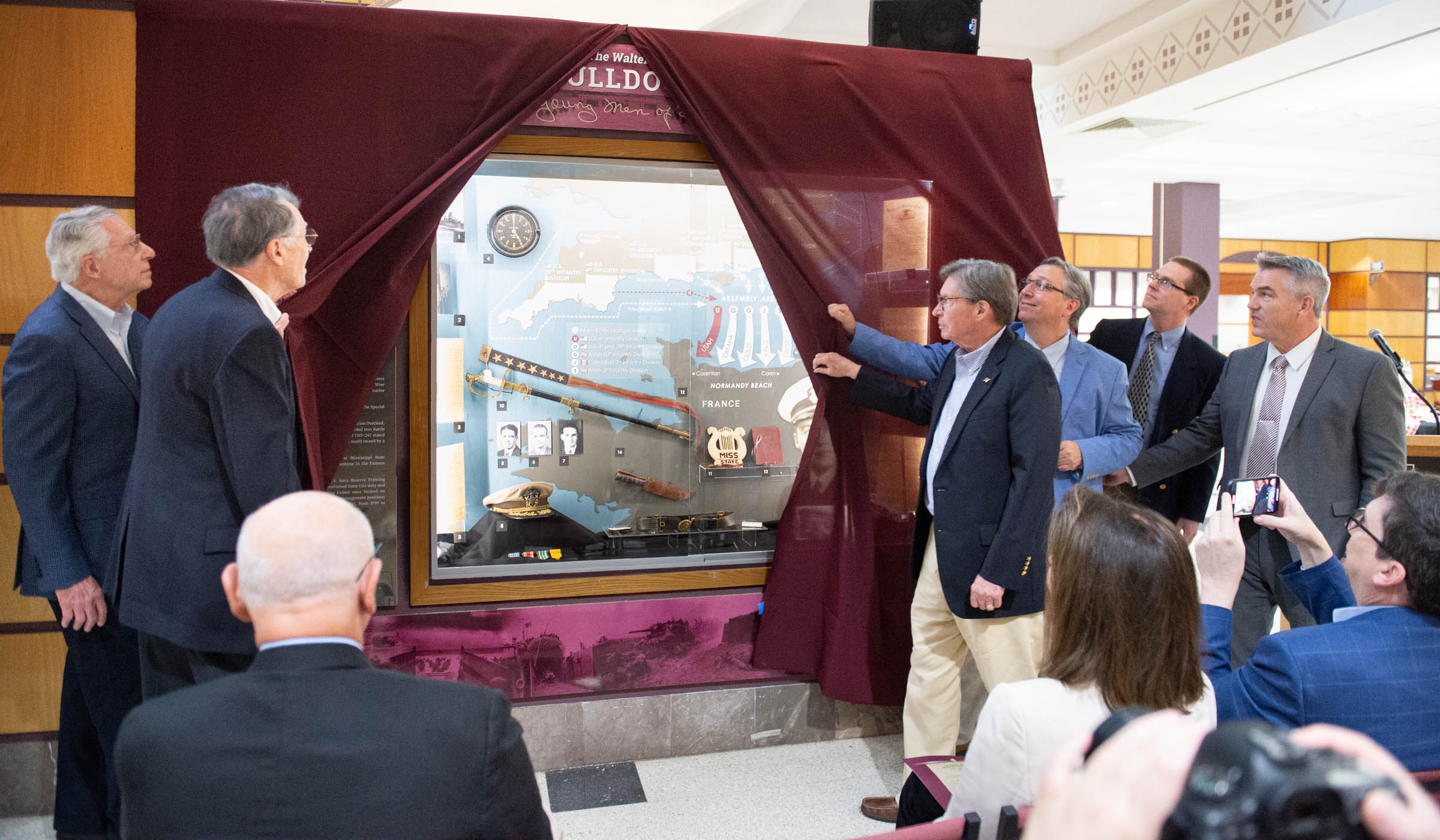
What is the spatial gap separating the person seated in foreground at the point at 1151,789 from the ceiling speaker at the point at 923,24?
3371 mm

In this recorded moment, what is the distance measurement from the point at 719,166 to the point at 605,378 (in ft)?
2.98

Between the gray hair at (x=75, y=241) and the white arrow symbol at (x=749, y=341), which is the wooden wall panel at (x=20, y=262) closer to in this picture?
the gray hair at (x=75, y=241)

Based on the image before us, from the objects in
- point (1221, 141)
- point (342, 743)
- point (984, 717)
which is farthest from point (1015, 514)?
point (1221, 141)

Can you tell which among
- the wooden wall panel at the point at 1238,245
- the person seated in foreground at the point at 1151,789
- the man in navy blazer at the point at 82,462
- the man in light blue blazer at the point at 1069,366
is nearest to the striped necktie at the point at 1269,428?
the man in light blue blazer at the point at 1069,366

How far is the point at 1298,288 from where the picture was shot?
2922mm

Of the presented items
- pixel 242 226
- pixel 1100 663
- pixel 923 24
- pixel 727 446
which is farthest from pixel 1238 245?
pixel 242 226

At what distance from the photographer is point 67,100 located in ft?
8.95

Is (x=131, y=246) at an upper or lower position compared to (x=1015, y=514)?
upper

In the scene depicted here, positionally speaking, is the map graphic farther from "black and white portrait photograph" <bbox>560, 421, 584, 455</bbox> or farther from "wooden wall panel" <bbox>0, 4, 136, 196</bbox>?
"wooden wall panel" <bbox>0, 4, 136, 196</bbox>

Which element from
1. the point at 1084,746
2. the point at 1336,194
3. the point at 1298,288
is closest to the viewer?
the point at 1084,746

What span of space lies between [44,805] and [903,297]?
322 centimetres

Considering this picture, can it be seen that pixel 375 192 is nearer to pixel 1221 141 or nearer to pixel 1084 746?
pixel 1084 746

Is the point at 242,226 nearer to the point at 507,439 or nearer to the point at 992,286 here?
the point at 507,439

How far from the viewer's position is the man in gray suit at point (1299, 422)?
110 inches
